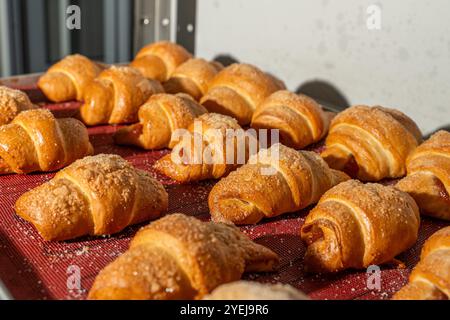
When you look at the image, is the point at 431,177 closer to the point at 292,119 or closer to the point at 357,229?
the point at 357,229

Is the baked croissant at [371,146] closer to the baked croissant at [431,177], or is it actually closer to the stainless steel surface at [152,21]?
the baked croissant at [431,177]

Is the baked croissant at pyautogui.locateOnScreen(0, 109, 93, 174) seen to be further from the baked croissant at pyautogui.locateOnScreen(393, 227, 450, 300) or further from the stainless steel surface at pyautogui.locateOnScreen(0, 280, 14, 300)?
the baked croissant at pyautogui.locateOnScreen(393, 227, 450, 300)

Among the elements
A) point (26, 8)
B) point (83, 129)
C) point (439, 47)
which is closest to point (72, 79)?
point (83, 129)

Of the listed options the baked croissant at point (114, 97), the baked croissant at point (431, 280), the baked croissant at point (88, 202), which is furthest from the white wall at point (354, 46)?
the baked croissant at point (88, 202)

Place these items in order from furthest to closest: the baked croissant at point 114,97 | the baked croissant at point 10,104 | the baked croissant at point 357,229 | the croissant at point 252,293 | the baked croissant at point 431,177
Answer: the baked croissant at point 114,97 → the baked croissant at point 10,104 → the baked croissant at point 431,177 → the baked croissant at point 357,229 → the croissant at point 252,293

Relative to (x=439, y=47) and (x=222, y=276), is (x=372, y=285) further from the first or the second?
(x=439, y=47)

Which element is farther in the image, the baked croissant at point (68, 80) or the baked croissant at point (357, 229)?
the baked croissant at point (68, 80)

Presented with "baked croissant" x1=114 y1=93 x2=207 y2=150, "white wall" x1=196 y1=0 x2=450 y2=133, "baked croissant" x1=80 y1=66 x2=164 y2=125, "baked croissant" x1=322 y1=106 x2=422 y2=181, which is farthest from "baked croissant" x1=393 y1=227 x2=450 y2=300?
"baked croissant" x1=80 y1=66 x2=164 y2=125
